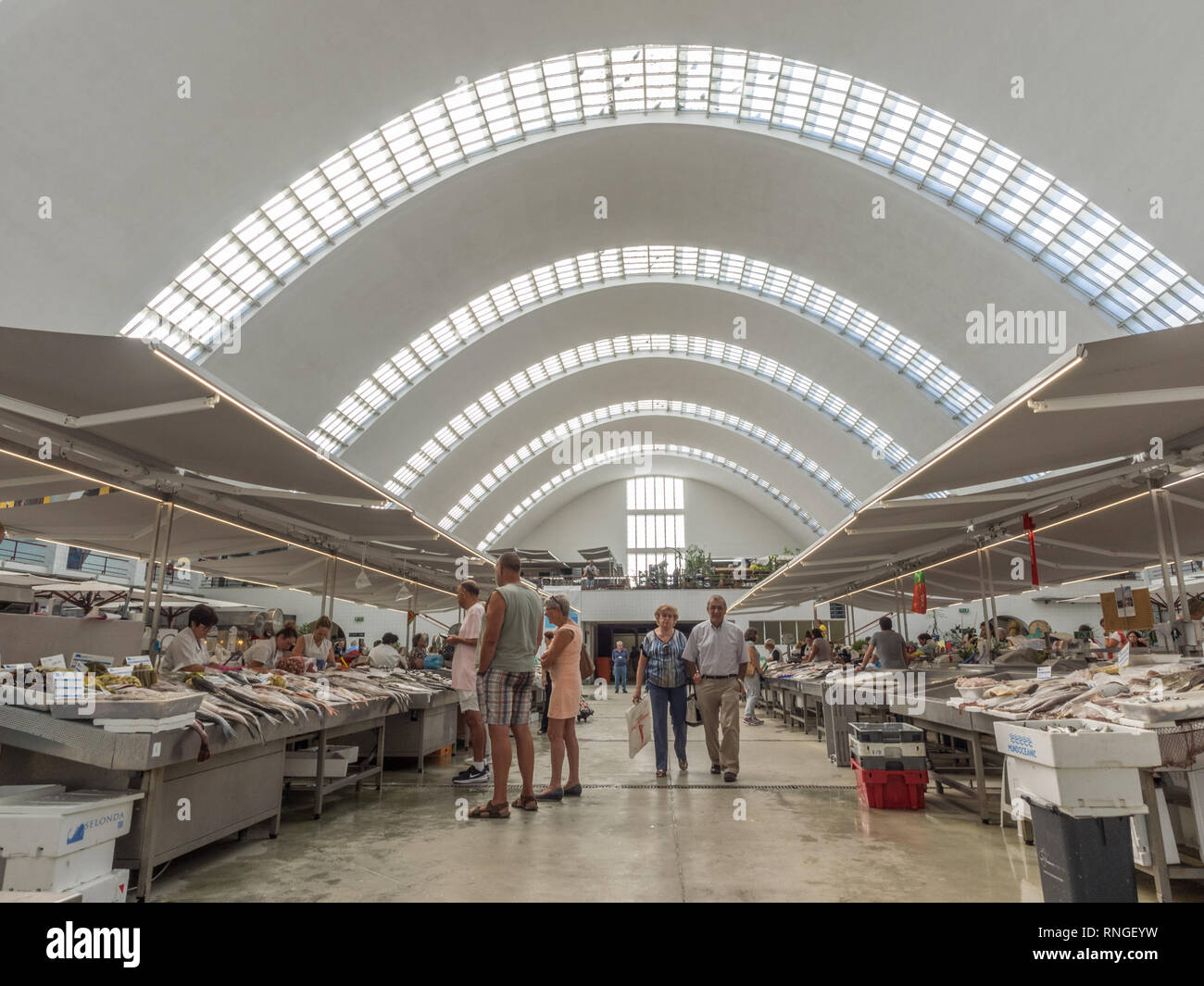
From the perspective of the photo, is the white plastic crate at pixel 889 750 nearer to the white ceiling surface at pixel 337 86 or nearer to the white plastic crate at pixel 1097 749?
the white plastic crate at pixel 1097 749

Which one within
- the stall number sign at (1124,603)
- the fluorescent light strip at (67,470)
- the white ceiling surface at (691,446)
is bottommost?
the stall number sign at (1124,603)

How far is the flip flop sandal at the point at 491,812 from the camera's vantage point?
202 inches

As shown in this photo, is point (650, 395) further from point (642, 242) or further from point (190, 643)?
point (190, 643)

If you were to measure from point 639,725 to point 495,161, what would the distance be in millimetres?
19299

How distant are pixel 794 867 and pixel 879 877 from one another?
0.43 metres

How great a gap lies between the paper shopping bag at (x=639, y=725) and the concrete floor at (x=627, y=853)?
69 cm

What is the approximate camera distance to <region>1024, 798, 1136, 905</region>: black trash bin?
8.84 ft

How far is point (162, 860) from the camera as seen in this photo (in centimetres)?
349

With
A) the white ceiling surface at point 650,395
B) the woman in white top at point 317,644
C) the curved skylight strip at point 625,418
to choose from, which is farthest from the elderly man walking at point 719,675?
the curved skylight strip at point 625,418

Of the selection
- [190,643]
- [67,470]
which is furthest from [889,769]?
[67,470]

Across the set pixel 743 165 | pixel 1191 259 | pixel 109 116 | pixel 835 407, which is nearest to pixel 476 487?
pixel 835 407

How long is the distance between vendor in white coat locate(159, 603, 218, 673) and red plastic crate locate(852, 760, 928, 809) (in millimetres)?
5564

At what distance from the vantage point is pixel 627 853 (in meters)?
4.18

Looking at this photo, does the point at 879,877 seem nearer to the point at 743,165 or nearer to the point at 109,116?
the point at 109,116
